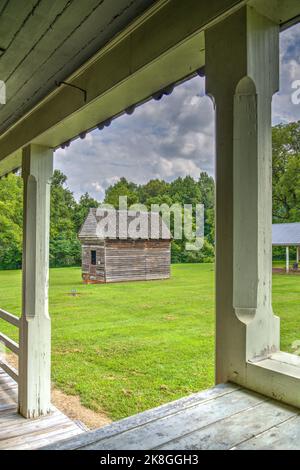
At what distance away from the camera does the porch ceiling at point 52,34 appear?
1.24 metres

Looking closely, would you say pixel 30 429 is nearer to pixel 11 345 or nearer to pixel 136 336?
pixel 11 345

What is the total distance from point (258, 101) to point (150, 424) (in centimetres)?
88

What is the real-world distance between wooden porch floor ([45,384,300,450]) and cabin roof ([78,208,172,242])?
8.34 metres

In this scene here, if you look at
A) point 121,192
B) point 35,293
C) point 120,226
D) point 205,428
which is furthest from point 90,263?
point 205,428

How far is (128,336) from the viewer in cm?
563

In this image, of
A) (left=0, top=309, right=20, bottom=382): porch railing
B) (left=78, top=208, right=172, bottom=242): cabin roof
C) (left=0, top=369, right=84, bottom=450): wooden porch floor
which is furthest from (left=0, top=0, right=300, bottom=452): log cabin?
(left=78, top=208, right=172, bottom=242): cabin roof

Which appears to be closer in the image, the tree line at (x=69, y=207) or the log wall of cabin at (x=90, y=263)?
the tree line at (x=69, y=207)

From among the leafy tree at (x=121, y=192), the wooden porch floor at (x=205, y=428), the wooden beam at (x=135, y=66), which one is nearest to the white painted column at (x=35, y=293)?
the wooden beam at (x=135, y=66)

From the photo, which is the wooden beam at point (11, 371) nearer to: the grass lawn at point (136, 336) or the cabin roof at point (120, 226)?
the grass lawn at point (136, 336)

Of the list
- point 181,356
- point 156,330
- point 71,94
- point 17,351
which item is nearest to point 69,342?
point 156,330

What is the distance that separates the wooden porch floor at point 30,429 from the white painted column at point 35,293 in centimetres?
8

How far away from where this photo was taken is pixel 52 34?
4.62 feet

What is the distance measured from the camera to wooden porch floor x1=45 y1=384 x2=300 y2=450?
62 cm

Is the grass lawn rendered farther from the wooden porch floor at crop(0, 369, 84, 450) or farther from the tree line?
the wooden porch floor at crop(0, 369, 84, 450)
